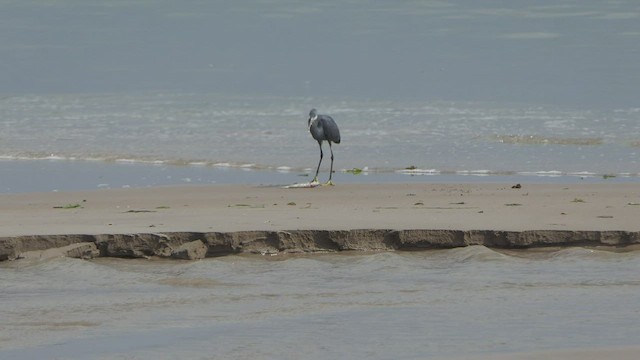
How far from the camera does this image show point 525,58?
33219mm

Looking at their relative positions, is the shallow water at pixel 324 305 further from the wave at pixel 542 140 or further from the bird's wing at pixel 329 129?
the wave at pixel 542 140

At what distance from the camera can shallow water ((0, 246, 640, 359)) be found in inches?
239

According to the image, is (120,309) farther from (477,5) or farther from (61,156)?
(477,5)

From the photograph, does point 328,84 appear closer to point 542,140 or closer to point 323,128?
point 542,140

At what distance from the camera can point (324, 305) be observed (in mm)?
7047

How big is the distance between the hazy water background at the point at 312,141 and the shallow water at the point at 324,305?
0.07 ft

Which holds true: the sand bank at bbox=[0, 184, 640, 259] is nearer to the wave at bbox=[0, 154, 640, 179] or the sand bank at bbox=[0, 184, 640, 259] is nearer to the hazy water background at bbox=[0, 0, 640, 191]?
the wave at bbox=[0, 154, 640, 179]

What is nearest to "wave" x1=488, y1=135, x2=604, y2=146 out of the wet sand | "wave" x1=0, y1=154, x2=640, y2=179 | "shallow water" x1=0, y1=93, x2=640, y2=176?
"shallow water" x1=0, y1=93, x2=640, y2=176

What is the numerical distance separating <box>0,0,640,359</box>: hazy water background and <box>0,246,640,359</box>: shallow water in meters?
0.02

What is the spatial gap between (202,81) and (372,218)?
2037 cm

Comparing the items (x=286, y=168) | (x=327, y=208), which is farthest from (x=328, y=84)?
(x=327, y=208)

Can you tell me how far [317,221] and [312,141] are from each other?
391 inches

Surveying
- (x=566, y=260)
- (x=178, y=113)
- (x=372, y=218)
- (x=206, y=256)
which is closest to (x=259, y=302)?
(x=206, y=256)

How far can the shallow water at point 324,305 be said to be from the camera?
607cm
